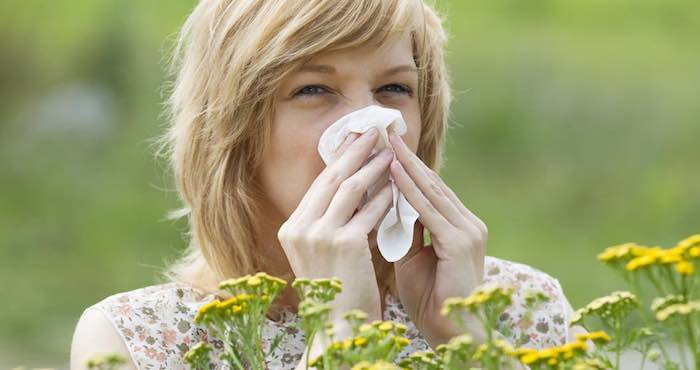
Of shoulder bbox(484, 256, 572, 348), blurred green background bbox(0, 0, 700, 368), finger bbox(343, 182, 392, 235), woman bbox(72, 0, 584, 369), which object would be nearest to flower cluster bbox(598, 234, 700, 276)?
woman bbox(72, 0, 584, 369)

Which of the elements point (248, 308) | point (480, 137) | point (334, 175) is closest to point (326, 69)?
point (334, 175)

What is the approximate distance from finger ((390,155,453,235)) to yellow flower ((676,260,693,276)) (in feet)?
3.29

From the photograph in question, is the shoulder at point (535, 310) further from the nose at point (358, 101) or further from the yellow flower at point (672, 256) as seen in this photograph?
the yellow flower at point (672, 256)

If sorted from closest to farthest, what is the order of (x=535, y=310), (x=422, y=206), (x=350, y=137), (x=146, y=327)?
(x=422, y=206) → (x=350, y=137) → (x=146, y=327) → (x=535, y=310)

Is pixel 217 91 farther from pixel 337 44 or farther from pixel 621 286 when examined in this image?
pixel 621 286

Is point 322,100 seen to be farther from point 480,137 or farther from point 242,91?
point 480,137

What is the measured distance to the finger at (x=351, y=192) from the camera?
2.18m

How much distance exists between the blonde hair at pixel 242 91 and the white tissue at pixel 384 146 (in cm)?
15

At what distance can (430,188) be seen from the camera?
2.30m

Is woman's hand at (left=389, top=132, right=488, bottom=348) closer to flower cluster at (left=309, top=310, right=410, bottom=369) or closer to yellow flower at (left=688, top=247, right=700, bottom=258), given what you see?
flower cluster at (left=309, top=310, right=410, bottom=369)

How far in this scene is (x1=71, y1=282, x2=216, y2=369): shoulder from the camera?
257 centimetres

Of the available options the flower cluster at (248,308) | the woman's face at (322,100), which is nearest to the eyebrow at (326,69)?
the woman's face at (322,100)

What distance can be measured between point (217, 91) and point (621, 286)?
199 inches

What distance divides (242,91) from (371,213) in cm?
49
